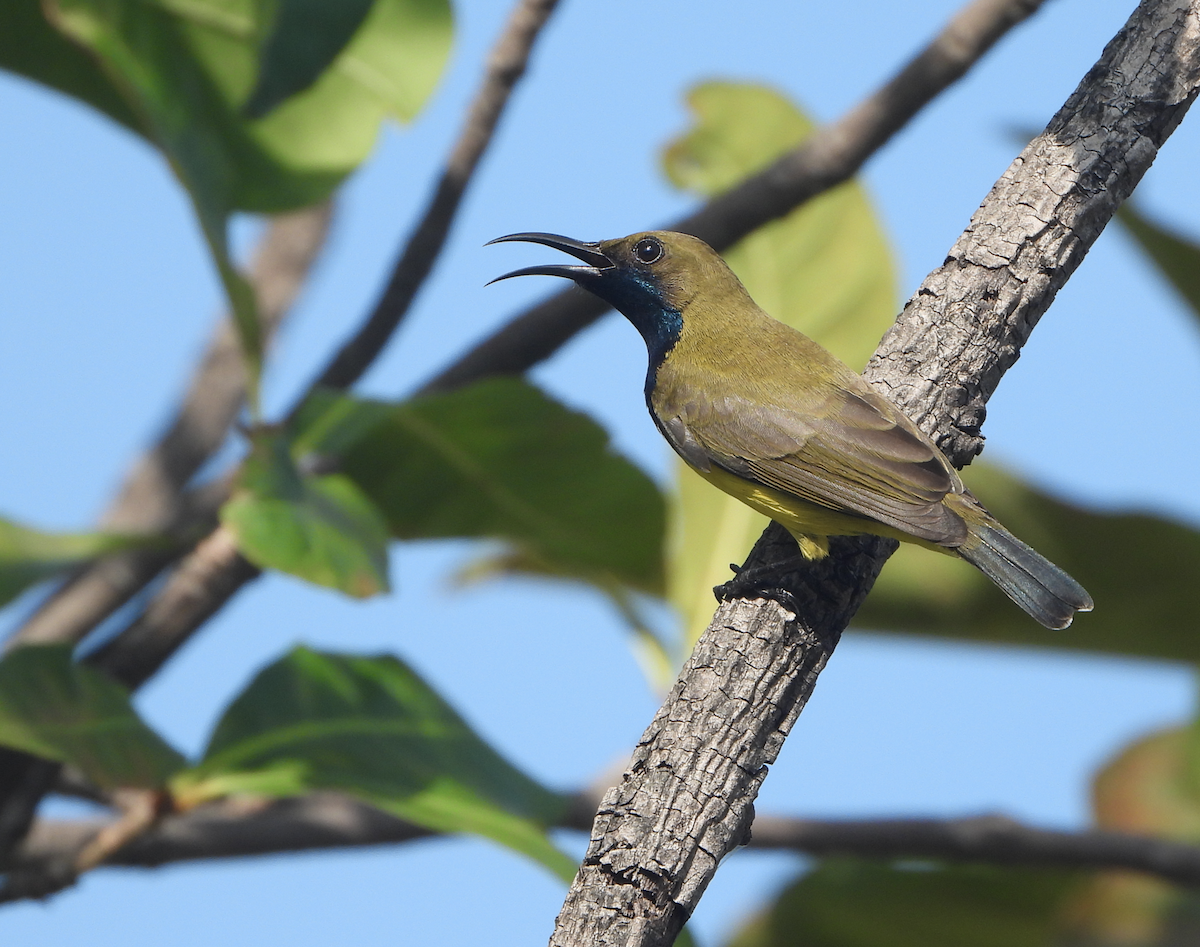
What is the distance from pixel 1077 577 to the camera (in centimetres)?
514

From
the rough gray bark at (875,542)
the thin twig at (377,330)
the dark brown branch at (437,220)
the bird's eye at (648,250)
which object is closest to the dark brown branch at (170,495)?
the thin twig at (377,330)

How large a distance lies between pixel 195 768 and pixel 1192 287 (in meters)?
3.92

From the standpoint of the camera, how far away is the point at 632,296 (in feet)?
14.6

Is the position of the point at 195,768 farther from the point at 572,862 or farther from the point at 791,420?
the point at 791,420

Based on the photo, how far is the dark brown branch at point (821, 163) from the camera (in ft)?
12.6

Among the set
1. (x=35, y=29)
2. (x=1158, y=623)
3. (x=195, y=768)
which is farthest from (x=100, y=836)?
(x=1158, y=623)

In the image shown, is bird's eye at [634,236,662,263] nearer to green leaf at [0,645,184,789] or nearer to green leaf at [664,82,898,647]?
green leaf at [664,82,898,647]

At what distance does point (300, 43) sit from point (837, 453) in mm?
1968

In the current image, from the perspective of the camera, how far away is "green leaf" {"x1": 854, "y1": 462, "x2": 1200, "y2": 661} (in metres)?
5.04

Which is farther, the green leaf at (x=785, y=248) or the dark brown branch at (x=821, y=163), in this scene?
the green leaf at (x=785, y=248)

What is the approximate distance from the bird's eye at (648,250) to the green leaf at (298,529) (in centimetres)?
144

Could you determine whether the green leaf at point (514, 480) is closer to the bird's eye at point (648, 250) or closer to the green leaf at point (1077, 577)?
the bird's eye at point (648, 250)

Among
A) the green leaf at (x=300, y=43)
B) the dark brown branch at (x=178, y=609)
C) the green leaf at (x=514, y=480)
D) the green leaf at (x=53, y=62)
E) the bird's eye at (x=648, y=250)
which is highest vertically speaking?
the green leaf at (x=300, y=43)

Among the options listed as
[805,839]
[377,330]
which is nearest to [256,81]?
[377,330]
